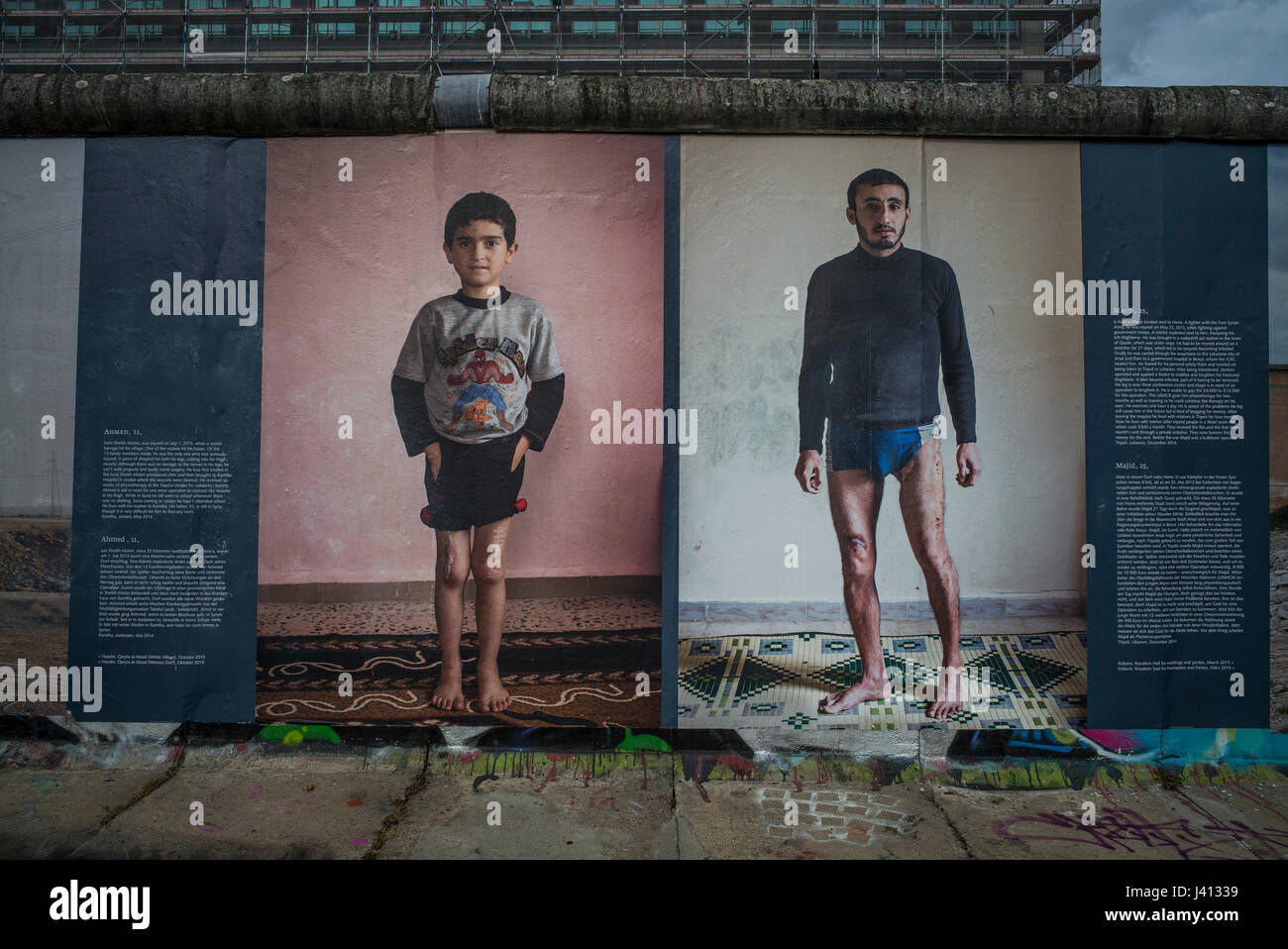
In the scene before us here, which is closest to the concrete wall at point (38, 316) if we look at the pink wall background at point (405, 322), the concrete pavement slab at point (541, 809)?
the pink wall background at point (405, 322)

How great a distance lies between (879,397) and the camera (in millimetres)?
4215

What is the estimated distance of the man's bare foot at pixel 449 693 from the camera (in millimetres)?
4141

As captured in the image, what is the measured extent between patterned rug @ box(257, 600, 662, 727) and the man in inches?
46.2

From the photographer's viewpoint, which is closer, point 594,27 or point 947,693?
point 947,693

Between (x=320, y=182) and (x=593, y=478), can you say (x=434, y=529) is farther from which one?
(x=320, y=182)

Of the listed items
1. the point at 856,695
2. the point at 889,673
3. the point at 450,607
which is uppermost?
the point at 450,607

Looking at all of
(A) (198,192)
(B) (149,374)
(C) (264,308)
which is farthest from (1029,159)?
(B) (149,374)

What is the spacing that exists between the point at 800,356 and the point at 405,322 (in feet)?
6.80

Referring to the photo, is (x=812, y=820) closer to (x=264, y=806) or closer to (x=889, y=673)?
(x=889, y=673)

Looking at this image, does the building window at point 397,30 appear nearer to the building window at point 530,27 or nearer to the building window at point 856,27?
the building window at point 530,27

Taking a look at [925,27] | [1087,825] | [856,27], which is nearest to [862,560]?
[1087,825]

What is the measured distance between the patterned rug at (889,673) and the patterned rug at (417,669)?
0.30m

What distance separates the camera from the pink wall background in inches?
165

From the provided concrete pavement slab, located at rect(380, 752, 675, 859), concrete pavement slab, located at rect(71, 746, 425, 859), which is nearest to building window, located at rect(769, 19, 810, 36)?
concrete pavement slab, located at rect(380, 752, 675, 859)
